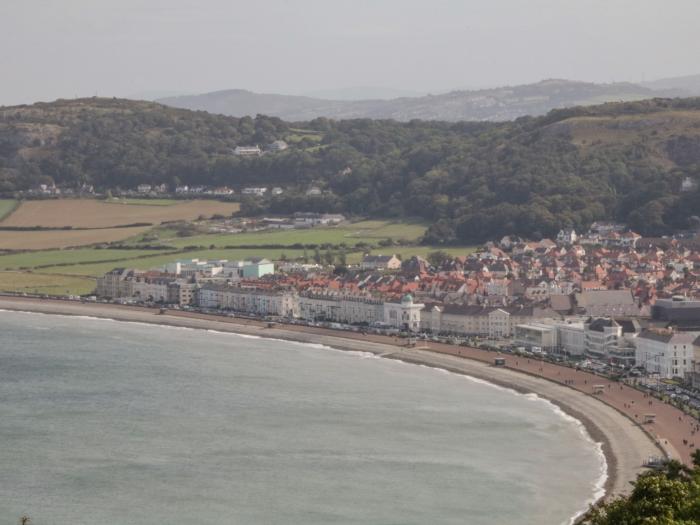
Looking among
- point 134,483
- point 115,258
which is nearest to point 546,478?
point 134,483

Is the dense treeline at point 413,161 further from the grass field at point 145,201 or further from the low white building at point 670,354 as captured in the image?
the low white building at point 670,354

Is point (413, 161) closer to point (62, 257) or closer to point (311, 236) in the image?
point (311, 236)

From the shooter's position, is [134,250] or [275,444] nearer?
[275,444]

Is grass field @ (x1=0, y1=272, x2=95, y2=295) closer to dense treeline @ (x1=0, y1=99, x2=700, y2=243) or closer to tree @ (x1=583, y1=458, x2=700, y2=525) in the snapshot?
dense treeline @ (x1=0, y1=99, x2=700, y2=243)

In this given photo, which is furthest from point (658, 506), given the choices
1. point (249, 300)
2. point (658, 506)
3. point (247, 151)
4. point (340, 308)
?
point (247, 151)

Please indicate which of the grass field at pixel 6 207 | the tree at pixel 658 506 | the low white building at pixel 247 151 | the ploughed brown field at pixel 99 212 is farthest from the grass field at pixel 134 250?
the tree at pixel 658 506

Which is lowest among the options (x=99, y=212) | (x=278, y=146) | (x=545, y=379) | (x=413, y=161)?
(x=545, y=379)
